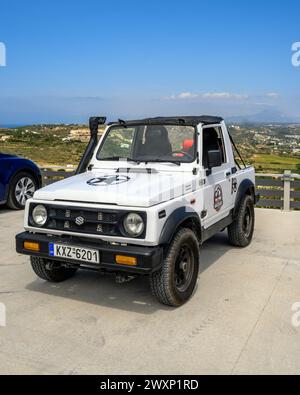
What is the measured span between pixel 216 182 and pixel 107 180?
1.45 meters

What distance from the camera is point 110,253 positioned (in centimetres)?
384

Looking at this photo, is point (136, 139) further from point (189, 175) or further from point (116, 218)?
point (116, 218)

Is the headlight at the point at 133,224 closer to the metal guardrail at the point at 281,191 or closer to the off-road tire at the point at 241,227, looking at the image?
the off-road tire at the point at 241,227

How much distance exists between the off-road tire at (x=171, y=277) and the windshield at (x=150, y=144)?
1.06m

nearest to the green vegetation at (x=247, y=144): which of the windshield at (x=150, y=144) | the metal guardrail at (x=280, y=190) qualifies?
the windshield at (x=150, y=144)

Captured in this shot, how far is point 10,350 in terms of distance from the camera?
3.39m

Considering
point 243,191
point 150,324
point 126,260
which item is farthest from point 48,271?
point 243,191

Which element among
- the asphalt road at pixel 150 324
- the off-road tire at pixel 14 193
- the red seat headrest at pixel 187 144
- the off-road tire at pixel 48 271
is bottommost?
the asphalt road at pixel 150 324

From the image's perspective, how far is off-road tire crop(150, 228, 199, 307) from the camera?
3.95 m

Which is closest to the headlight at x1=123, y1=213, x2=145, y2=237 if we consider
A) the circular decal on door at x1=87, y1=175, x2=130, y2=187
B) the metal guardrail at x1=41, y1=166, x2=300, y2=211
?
the circular decal on door at x1=87, y1=175, x2=130, y2=187

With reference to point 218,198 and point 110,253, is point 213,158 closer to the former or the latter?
point 218,198

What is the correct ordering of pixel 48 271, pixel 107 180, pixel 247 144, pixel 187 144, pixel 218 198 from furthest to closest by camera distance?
pixel 247 144, pixel 218 198, pixel 187 144, pixel 48 271, pixel 107 180

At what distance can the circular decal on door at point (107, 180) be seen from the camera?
4378mm
